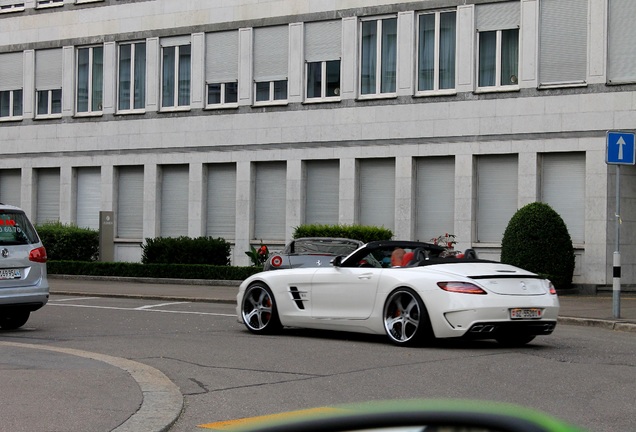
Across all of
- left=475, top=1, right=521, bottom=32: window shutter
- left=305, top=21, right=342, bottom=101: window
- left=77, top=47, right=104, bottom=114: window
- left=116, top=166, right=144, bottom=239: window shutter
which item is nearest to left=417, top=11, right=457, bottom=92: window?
left=475, top=1, right=521, bottom=32: window shutter

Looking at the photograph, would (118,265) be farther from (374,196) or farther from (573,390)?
(573,390)

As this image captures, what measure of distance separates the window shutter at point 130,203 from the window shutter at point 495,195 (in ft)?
41.2

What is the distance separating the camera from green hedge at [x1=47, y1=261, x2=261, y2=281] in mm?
31000

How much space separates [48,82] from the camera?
41.1 meters

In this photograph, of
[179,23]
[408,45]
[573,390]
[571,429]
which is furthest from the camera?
[179,23]

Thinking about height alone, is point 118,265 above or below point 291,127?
below

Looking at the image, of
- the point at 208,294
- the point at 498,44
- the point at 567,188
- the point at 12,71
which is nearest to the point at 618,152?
the point at 208,294

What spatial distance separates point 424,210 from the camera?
1302 inches

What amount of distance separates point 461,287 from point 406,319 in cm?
86

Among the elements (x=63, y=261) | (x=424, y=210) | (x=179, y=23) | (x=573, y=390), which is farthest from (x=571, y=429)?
(x=179, y=23)

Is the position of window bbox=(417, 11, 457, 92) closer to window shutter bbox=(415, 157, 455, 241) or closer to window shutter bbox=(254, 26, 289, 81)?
window shutter bbox=(415, 157, 455, 241)

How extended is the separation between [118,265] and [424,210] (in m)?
8.95

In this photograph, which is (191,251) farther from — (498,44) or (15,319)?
(15,319)

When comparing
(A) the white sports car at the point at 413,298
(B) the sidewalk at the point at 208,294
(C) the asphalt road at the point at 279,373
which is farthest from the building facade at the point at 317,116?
(A) the white sports car at the point at 413,298
